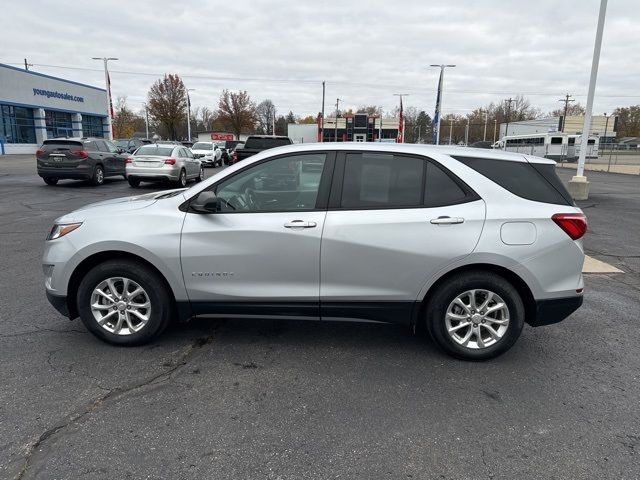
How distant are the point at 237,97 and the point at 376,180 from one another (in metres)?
78.7

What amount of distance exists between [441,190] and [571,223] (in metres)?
1.04

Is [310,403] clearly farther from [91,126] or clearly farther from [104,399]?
[91,126]

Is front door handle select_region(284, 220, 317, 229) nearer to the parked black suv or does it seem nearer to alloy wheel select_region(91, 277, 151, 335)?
alloy wheel select_region(91, 277, 151, 335)

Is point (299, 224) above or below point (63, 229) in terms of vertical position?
above

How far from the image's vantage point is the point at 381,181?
376 cm

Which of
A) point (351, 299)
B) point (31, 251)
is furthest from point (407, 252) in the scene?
point (31, 251)

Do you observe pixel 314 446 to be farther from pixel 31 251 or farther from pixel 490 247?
pixel 31 251

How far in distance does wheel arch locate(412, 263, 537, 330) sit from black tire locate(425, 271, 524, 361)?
0.09 ft

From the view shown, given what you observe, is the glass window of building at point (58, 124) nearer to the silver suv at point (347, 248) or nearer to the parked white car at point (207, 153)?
the parked white car at point (207, 153)

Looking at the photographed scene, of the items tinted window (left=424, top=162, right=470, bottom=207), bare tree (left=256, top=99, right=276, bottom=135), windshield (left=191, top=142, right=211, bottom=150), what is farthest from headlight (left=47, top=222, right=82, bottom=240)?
bare tree (left=256, top=99, right=276, bottom=135)

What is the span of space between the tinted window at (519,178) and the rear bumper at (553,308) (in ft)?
2.57

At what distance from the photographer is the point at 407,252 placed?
3592 millimetres

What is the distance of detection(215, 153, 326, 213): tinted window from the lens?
3783mm

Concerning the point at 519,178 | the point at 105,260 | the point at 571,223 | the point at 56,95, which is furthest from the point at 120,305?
the point at 56,95
